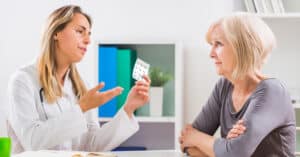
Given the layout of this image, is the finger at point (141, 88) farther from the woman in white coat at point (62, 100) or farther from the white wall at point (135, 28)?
the white wall at point (135, 28)

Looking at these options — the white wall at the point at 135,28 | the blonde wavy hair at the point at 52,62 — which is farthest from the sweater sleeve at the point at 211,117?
the white wall at the point at 135,28

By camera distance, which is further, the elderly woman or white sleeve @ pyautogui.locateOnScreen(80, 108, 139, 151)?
white sleeve @ pyautogui.locateOnScreen(80, 108, 139, 151)

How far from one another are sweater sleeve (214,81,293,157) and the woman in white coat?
466 mm

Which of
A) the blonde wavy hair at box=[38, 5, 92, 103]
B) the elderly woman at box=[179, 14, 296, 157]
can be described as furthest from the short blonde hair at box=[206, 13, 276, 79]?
the blonde wavy hair at box=[38, 5, 92, 103]

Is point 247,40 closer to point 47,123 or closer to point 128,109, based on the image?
point 128,109

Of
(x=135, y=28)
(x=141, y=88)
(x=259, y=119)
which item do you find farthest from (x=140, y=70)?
(x=135, y=28)

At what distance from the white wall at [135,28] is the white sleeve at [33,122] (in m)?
1.12

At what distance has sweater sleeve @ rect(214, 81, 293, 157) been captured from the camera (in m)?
1.89

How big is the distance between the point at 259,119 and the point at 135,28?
5.40 ft

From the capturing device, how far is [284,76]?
10.9 feet

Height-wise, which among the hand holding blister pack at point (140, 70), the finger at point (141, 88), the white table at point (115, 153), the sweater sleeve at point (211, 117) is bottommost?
the white table at point (115, 153)

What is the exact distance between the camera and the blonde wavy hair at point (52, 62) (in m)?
2.30

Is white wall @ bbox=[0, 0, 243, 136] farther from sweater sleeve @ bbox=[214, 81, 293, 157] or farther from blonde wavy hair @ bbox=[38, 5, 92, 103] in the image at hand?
sweater sleeve @ bbox=[214, 81, 293, 157]

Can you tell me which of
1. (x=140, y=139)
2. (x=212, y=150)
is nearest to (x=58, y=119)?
(x=212, y=150)
